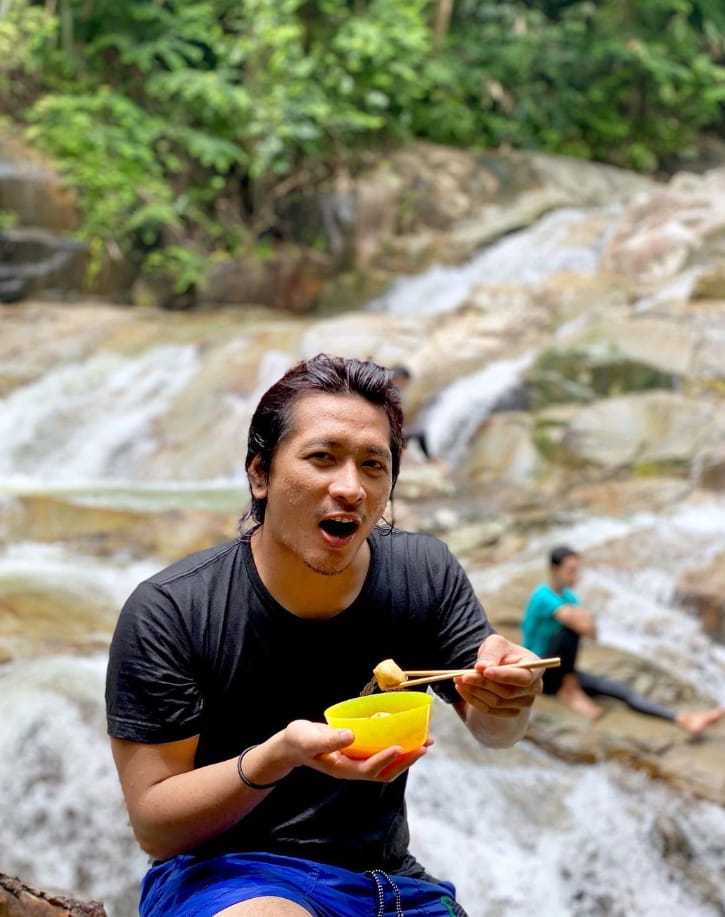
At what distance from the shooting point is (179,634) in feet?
5.81

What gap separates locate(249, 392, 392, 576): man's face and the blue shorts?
514mm

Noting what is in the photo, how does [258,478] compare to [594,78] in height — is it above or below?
below

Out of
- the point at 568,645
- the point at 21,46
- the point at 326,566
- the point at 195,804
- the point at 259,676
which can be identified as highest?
the point at 21,46

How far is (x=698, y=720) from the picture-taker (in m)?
4.71

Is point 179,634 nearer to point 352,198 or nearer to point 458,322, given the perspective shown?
point 458,322

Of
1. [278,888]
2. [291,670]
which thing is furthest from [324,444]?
[278,888]

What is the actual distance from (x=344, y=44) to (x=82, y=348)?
6.64m

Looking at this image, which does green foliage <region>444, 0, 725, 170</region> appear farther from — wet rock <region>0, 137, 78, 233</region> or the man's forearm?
the man's forearm

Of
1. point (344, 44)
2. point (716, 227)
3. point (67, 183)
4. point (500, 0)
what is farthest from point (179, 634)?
point (500, 0)

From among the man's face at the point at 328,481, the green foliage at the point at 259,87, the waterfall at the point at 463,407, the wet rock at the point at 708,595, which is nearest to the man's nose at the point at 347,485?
the man's face at the point at 328,481

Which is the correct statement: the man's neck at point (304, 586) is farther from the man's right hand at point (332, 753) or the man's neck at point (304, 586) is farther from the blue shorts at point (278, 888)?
the blue shorts at point (278, 888)

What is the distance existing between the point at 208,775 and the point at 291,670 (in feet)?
0.79

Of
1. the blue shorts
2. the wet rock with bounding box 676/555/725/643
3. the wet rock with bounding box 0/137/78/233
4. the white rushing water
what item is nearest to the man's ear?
the blue shorts

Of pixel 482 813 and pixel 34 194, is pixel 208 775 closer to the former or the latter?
pixel 482 813
